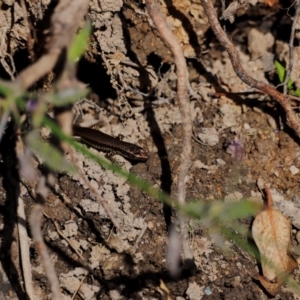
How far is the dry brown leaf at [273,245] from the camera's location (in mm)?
2955

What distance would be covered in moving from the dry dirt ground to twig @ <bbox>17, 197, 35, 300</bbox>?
9cm

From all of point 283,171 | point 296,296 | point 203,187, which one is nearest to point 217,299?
point 296,296

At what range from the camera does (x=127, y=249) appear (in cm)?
314

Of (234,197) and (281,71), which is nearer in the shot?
(234,197)

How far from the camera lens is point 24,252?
3.09m

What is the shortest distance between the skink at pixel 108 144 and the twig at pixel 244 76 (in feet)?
2.69

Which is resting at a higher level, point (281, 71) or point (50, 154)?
point (50, 154)

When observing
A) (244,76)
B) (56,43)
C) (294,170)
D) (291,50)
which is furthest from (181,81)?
(294,170)

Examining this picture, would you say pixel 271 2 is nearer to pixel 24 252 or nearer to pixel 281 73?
pixel 281 73

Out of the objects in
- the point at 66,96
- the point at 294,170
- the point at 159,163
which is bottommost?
the point at 294,170

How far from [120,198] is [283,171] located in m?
1.09

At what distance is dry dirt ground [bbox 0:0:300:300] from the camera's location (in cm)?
308

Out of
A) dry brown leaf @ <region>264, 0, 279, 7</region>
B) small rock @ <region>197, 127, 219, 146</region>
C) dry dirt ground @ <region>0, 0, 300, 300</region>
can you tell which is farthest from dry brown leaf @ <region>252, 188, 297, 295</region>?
dry brown leaf @ <region>264, 0, 279, 7</region>

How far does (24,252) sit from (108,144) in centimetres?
89
